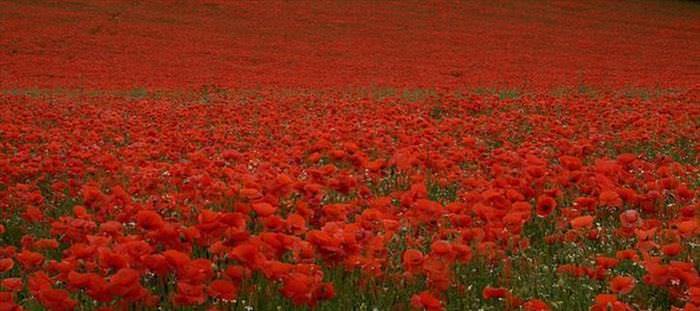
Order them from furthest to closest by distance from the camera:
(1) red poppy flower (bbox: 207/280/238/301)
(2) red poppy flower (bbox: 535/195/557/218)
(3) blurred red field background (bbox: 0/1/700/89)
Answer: (3) blurred red field background (bbox: 0/1/700/89) < (2) red poppy flower (bbox: 535/195/557/218) < (1) red poppy flower (bbox: 207/280/238/301)

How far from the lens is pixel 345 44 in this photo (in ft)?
107

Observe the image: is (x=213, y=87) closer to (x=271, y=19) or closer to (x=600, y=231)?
(x=600, y=231)

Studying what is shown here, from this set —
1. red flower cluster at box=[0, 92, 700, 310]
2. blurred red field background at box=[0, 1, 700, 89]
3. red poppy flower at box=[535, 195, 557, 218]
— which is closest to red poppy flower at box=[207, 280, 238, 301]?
red flower cluster at box=[0, 92, 700, 310]

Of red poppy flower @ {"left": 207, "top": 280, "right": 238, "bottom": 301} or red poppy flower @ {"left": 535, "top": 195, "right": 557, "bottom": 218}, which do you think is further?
red poppy flower @ {"left": 535, "top": 195, "right": 557, "bottom": 218}

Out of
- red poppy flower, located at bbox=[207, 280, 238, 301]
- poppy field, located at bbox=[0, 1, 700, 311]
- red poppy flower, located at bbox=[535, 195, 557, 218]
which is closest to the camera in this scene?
red poppy flower, located at bbox=[207, 280, 238, 301]

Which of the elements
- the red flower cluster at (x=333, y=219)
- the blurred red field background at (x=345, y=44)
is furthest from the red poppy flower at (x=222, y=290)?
the blurred red field background at (x=345, y=44)

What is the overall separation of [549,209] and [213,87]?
54.3ft

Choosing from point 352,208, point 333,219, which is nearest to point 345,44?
point 352,208

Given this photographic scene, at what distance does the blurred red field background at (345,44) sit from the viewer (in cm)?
2345

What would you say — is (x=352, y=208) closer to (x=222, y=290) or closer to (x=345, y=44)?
(x=222, y=290)

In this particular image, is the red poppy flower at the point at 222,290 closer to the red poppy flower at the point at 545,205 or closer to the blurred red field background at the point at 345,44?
the red poppy flower at the point at 545,205

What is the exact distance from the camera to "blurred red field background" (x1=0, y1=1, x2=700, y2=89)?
23.5 metres

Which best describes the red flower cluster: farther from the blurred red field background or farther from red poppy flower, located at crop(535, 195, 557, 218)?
the blurred red field background

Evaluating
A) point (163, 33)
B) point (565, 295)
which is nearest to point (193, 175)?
point (565, 295)
